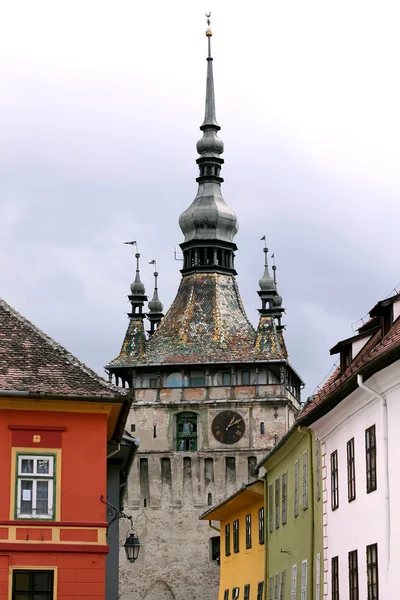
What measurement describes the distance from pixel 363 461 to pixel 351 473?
1265 mm

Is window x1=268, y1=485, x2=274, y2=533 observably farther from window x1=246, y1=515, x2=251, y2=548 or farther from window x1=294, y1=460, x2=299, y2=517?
window x1=246, y1=515, x2=251, y2=548

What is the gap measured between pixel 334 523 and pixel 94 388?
555cm

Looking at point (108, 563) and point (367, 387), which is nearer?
point (367, 387)

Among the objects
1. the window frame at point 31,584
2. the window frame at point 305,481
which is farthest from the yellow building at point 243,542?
the window frame at point 31,584

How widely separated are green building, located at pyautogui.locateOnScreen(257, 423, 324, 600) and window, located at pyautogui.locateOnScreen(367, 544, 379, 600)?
5028 mm

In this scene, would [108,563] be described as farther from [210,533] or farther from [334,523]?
[210,533]

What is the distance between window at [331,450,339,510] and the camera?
26.1 metres

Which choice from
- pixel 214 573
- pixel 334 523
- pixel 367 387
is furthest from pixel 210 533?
pixel 367 387

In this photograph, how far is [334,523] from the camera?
2633 cm

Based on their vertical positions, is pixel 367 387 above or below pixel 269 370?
below

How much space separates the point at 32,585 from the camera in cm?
2259

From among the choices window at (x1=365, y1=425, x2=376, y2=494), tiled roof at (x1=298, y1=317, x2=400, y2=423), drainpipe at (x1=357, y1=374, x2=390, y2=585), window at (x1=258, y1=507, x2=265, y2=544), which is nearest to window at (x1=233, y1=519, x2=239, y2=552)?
window at (x1=258, y1=507, x2=265, y2=544)

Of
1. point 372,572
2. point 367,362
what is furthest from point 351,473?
point 367,362

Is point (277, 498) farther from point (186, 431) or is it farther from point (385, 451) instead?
point (186, 431)
